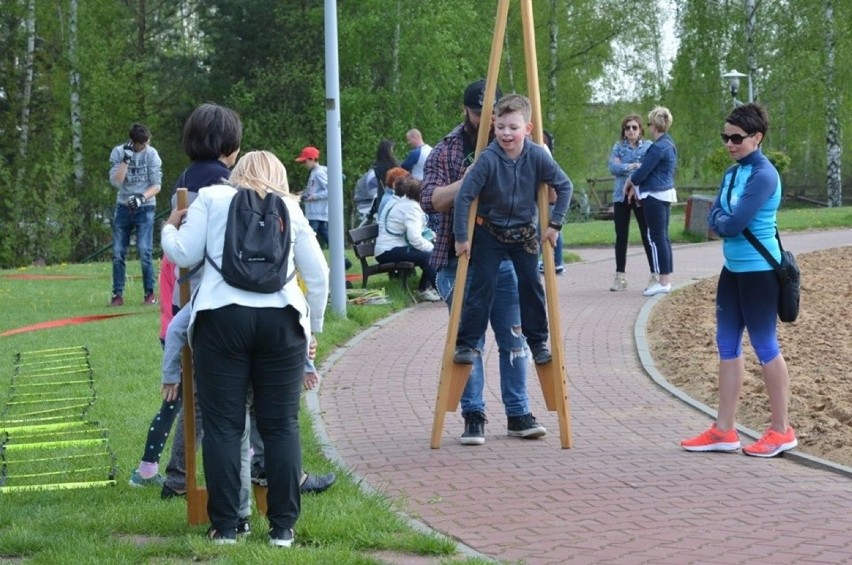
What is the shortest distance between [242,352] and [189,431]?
747mm

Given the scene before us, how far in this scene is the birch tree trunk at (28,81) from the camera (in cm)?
4456

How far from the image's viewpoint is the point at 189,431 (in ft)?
20.6

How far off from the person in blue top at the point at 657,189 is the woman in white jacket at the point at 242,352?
9108 millimetres

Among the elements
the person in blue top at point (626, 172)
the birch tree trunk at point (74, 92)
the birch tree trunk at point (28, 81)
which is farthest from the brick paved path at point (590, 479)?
the birch tree trunk at point (28, 81)

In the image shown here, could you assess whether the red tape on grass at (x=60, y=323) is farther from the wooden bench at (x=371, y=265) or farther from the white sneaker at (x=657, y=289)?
the white sneaker at (x=657, y=289)

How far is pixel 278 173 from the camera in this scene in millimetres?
5898

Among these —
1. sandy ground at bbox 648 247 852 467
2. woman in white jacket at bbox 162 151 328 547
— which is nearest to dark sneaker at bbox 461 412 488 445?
sandy ground at bbox 648 247 852 467

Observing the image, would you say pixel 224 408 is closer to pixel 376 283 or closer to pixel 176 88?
pixel 376 283

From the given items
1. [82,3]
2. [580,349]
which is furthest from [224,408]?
[82,3]

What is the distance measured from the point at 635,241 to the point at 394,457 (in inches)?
671

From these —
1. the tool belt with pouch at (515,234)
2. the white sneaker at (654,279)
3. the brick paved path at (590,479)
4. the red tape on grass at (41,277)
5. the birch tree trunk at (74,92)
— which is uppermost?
the birch tree trunk at (74,92)

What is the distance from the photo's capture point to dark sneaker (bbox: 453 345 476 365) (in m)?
8.09

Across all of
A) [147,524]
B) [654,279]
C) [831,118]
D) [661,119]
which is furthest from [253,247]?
[831,118]

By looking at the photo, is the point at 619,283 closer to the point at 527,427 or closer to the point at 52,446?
the point at 527,427
